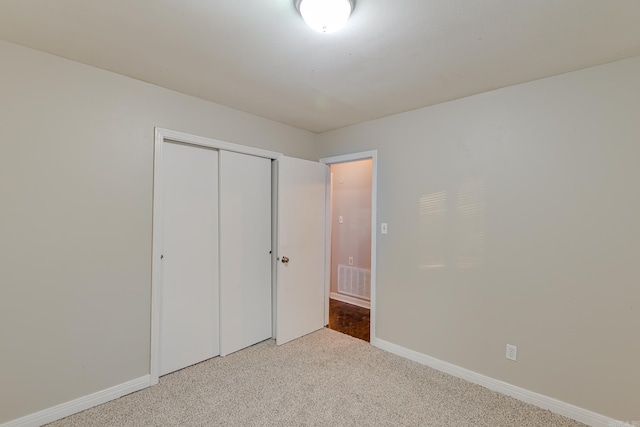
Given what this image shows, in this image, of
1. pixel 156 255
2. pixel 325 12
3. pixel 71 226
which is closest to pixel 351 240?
pixel 156 255

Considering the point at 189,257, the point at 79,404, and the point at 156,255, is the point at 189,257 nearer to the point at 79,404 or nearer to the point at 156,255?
the point at 156,255

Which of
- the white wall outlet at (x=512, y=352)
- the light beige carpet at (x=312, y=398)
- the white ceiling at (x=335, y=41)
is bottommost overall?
the light beige carpet at (x=312, y=398)

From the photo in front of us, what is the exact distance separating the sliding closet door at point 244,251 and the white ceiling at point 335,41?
85 centimetres

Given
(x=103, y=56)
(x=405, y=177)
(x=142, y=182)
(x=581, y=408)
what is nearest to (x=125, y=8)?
(x=103, y=56)

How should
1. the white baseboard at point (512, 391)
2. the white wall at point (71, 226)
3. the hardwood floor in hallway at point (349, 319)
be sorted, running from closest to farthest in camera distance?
1. the white wall at point (71, 226)
2. the white baseboard at point (512, 391)
3. the hardwood floor in hallway at point (349, 319)

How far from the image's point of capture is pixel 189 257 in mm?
2596

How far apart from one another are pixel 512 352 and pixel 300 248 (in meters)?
2.13

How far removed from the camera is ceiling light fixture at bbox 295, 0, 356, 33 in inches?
52.0

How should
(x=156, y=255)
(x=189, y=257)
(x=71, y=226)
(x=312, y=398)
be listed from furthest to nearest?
(x=189, y=257) < (x=156, y=255) < (x=312, y=398) < (x=71, y=226)

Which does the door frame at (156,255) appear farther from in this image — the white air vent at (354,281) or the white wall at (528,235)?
the white air vent at (354,281)

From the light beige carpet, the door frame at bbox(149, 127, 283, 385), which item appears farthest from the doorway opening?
the door frame at bbox(149, 127, 283, 385)

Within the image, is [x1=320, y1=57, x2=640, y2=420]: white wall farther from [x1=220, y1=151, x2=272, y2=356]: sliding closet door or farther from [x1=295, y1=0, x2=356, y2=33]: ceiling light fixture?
[x1=295, y1=0, x2=356, y2=33]: ceiling light fixture

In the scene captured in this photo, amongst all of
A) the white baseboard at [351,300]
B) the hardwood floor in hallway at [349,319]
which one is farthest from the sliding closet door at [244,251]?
the white baseboard at [351,300]

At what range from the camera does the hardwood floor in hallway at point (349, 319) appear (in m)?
3.44
